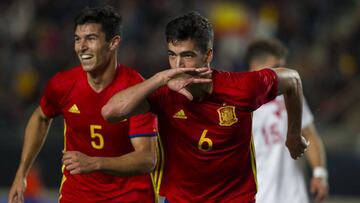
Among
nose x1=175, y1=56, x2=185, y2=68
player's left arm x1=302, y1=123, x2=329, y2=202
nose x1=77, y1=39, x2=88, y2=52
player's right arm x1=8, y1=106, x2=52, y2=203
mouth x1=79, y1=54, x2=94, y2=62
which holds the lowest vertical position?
player's left arm x1=302, y1=123, x2=329, y2=202

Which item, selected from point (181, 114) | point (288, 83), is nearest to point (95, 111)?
point (181, 114)

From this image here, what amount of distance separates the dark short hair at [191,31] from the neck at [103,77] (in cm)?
99

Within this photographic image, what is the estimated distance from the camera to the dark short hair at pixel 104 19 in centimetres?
667

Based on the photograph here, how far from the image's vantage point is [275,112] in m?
7.96

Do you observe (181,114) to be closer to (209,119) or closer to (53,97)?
(209,119)

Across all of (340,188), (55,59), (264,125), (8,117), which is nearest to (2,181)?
(8,117)

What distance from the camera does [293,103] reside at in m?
6.16

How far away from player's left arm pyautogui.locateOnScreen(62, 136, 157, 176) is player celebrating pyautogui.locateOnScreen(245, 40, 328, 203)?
1.80 meters

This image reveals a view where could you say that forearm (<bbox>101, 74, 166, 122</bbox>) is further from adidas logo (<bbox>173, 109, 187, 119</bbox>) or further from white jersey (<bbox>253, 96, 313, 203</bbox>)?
white jersey (<bbox>253, 96, 313, 203</bbox>)

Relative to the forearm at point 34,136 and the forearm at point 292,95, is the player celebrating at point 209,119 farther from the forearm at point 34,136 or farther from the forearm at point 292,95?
the forearm at point 34,136

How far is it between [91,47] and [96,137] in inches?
24.8

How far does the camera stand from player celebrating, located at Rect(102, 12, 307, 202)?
5.81 meters

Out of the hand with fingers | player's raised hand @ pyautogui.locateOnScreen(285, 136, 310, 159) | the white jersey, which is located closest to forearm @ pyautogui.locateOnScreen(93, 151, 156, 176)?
the hand with fingers

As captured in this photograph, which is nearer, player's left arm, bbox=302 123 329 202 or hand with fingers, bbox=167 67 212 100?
hand with fingers, bbox=167 67 212 100
